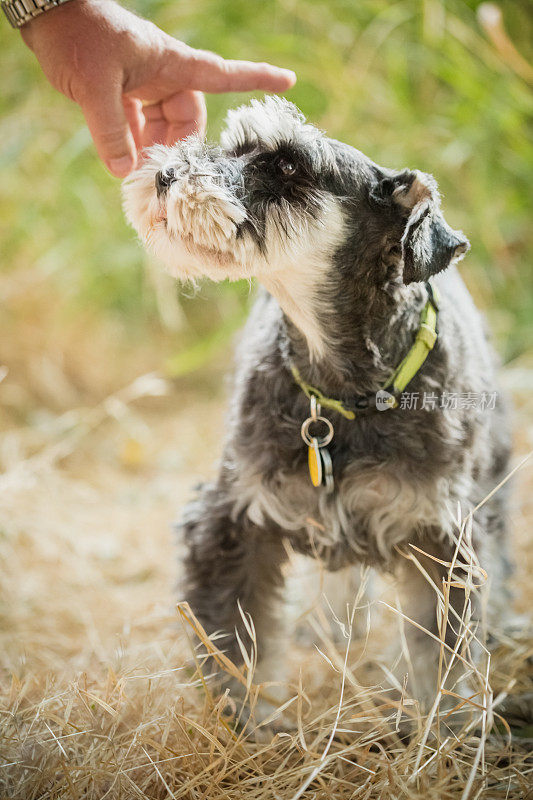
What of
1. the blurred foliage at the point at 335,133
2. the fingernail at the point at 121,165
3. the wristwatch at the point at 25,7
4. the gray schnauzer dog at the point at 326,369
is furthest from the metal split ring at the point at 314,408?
the blurred foliage at the point at 335,133

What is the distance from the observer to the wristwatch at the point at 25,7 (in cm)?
183

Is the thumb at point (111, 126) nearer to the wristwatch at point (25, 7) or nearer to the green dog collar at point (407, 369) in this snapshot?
the wristwatch at point (25, 7)

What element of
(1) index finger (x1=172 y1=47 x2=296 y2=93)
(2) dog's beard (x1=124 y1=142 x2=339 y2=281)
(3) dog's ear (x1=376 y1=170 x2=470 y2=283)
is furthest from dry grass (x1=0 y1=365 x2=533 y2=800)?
(1) index finger (x1=172 y1=47 x2=296 y2=93)

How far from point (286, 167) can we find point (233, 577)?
112 centimetres

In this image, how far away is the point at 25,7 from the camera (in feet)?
6.04

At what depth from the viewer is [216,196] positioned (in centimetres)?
154

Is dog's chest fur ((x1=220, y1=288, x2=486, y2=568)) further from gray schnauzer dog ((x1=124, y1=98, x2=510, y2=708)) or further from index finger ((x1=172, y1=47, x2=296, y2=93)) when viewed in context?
index finger ((x1=172, y1=47, x2=296, y2=93))

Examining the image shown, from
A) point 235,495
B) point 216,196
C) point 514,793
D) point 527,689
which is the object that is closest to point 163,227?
point 216,196

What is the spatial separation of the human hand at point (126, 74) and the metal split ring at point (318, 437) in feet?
2.93

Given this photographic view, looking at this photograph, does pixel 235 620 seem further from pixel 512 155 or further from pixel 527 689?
pixel 512 155

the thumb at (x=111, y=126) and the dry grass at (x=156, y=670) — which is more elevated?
the thumb at (x=111, y=126)

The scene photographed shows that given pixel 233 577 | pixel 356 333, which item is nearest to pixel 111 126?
pixel 356 333

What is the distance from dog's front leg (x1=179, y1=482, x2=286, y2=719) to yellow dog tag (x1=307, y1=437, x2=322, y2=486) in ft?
0.95

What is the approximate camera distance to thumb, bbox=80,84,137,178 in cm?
188
